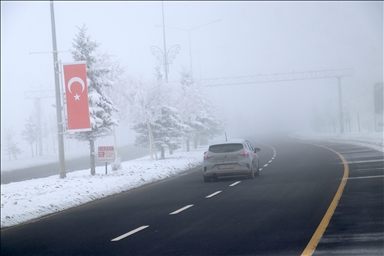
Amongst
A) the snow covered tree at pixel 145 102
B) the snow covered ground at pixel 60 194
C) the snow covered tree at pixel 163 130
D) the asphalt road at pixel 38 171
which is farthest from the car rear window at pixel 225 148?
the asphalt road at pixel 38 171

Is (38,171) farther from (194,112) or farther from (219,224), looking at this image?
(219,224)

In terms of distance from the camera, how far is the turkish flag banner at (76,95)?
80.1 ft

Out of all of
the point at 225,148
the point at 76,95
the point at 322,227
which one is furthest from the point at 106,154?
the point at 322,227

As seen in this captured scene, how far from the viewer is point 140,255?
9.00m

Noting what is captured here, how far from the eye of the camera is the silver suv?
73.7ft

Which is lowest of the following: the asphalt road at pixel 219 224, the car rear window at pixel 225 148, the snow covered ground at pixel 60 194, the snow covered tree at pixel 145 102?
the snow covered ground at pixel 60 194

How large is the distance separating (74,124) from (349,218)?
633 inches

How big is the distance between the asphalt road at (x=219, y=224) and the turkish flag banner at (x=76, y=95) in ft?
20.7

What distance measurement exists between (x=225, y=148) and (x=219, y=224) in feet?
37.7

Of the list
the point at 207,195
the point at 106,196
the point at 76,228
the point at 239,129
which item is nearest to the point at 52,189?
the point at 106,196

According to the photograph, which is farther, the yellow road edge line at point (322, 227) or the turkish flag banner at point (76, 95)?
the turkish flag banner at point (76, 95)

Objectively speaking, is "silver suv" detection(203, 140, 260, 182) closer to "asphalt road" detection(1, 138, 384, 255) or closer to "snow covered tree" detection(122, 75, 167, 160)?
"asphalt road" detection(1, 138, 384, 255)

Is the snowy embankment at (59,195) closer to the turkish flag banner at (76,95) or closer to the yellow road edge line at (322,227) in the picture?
the turkish flag banner at (76,95)

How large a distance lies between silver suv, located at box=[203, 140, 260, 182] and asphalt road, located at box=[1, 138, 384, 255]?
9.75ft
